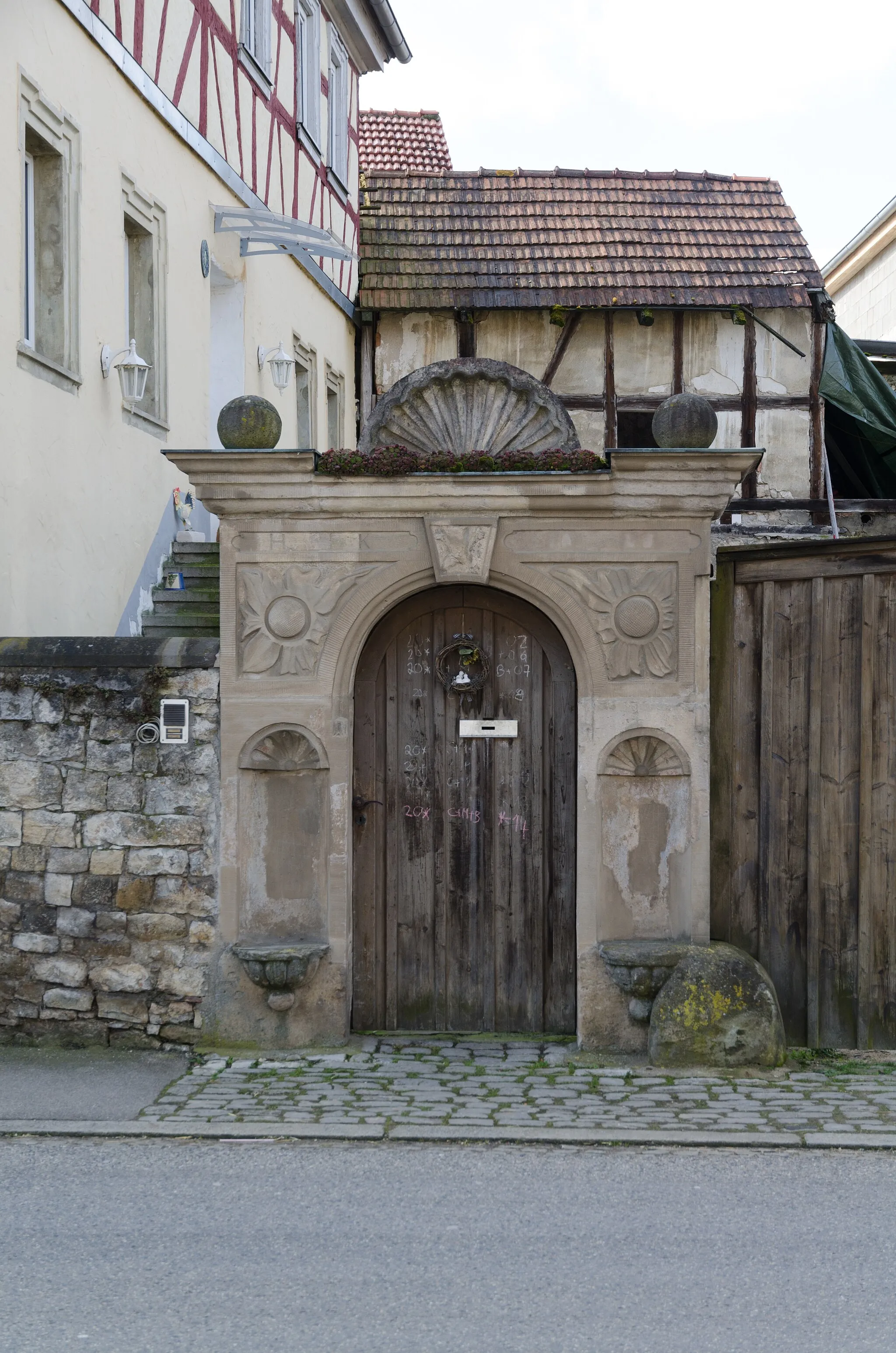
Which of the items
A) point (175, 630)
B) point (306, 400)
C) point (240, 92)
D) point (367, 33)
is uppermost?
point (367, 33)

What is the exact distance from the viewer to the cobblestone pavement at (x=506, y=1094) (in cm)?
565

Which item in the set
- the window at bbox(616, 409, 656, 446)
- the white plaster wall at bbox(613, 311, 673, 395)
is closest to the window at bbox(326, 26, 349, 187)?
the white plaster wall at bbox(613, 311, 673, 395)

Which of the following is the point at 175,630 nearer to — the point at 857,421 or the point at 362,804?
the point at 362,804

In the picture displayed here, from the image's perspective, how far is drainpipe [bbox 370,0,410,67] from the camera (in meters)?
15.7

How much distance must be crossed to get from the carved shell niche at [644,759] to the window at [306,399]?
8.44m

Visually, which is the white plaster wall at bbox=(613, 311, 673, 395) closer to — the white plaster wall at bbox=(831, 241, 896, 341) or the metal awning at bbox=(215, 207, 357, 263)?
the metal awning at bbox=(215, 207, 357, 263)

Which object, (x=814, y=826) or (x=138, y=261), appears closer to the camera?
(x=814, y=826)

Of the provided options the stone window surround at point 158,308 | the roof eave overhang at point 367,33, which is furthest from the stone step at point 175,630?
the roof eave overhang at point 367,33

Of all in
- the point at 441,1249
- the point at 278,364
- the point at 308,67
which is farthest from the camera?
the point at 308,67

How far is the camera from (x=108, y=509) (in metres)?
9.47

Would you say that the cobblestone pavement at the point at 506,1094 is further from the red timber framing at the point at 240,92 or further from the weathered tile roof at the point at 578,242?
the weathered tile roof at the point at 578,242

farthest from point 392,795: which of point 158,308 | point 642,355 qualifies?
point 642,355

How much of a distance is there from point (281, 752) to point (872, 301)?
1819 centimetres

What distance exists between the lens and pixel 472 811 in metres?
6.93
